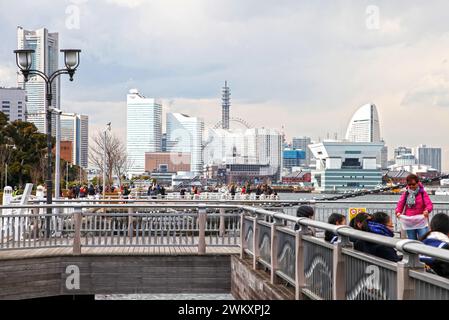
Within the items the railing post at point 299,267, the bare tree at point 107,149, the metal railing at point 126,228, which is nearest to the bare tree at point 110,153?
the bare tree at point 107,149

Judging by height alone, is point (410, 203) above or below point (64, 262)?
above

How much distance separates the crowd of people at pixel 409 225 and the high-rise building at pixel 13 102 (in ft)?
484

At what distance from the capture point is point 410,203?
12.9 metres

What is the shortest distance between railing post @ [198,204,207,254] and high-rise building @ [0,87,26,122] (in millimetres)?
142942

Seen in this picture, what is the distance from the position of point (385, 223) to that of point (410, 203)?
12.4 ft

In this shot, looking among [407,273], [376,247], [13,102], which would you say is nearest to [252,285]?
[376,247]

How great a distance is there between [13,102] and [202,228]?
148439 mm

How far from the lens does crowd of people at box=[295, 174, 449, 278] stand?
700 centimetres

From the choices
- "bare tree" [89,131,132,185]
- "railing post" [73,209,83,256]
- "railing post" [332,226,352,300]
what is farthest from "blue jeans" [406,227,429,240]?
"bare tree" [89,131,132,185]

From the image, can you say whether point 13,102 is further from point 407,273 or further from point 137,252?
point 407,273

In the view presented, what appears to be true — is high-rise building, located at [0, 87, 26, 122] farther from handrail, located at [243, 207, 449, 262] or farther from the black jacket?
the black jacket

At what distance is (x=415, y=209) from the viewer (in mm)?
12867
